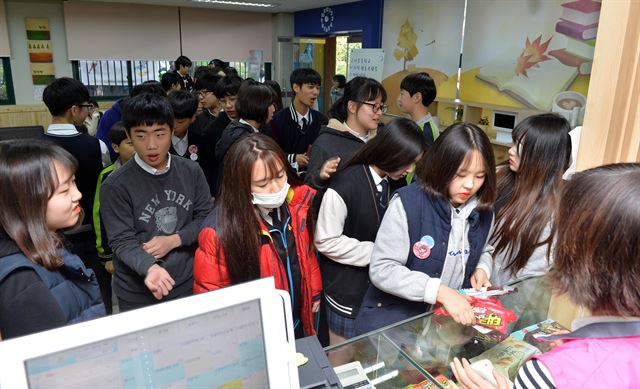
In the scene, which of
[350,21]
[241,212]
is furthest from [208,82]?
[350,21]

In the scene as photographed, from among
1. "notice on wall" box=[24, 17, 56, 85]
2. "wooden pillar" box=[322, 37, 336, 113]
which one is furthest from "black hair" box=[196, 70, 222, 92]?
"notice on wall" box=[24, 17, 56, 85]

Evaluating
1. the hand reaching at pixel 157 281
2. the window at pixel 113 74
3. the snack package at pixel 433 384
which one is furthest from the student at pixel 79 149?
the window at pixel 113 74

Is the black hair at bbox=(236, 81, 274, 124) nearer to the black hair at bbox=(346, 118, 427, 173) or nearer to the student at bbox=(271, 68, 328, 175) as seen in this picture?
the student at bbox=(271, 68, 328, 175)

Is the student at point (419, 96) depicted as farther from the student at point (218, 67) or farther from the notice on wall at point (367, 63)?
the notice on wall at point (367, 63)

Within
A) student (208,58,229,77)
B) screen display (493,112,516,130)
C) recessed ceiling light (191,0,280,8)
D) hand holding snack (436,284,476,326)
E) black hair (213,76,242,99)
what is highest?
recessed ceiling light (191,0,280,8)

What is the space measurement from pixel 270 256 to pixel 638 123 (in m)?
1.37

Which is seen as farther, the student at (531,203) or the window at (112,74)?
the window at (112,74)

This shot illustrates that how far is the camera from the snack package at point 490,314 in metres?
1.30

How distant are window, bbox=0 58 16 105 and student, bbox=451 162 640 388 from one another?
8.92 m

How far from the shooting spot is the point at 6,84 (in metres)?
7.23

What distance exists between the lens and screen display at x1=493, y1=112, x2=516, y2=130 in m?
4.65

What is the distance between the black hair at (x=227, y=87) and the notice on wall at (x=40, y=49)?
554 centimetres

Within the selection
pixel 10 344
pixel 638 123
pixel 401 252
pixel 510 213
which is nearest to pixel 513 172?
pixel 510 213

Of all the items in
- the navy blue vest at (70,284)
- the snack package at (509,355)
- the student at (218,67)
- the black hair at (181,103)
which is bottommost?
the snack package at (509,355)
